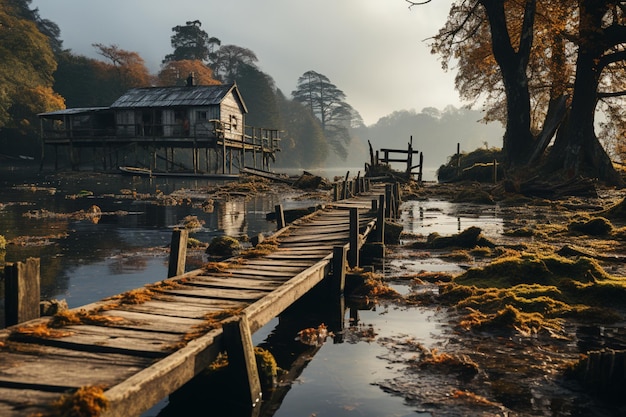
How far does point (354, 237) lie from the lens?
1167 cm

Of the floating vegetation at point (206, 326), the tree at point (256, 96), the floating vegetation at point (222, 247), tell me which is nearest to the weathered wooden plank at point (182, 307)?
the floating vegetation at point (206, 326)

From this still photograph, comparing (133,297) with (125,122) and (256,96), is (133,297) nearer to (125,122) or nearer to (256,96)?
(125,122)

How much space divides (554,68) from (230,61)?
229 feet

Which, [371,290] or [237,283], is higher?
[237,283]

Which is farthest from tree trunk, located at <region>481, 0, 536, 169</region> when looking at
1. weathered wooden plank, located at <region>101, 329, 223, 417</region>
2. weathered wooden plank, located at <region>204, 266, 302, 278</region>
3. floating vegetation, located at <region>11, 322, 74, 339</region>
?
floating vegetation, located at <region>11, 322, 74, 339</region>

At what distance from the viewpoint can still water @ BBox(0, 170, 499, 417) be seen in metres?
5.92

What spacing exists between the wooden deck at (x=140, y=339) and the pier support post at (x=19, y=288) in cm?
15

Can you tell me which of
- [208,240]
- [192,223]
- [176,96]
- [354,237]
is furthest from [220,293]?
[176,96]

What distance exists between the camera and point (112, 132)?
159 ft

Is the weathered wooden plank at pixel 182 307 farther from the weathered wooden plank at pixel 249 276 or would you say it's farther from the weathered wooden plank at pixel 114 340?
the weathered wooden plank at pixel 249 276

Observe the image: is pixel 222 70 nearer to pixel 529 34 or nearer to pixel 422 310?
pixel 529 34

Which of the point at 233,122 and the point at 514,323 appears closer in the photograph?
the point at 514,323

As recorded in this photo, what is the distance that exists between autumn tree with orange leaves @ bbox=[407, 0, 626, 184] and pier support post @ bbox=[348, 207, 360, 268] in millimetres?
22550

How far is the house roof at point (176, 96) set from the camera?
149 feet
